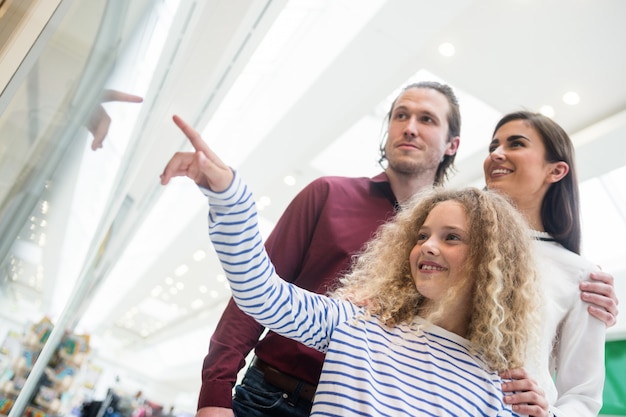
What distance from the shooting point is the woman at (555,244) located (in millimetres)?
1486

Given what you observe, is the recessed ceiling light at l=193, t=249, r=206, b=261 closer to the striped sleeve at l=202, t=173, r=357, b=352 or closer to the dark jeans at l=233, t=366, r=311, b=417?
the dark jeans at l=233, t=366, r=311, b=417

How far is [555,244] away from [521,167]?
276 millimetres

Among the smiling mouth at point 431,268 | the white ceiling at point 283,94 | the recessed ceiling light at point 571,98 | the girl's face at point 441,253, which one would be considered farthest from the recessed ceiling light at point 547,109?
the smiling mouth at point 431,268


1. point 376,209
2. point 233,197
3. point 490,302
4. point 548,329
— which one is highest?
point 376,209

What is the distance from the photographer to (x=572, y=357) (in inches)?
60.2

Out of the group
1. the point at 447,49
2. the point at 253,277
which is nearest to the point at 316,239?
the point at 253,277

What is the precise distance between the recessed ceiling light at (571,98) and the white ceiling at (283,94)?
5 centimetres

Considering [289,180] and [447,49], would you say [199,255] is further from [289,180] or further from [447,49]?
[447,49]

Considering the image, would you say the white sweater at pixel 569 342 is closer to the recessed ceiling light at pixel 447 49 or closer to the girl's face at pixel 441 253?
the girl's face at pixel 441 253

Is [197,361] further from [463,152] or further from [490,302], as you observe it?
[490,302]

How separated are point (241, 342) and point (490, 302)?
0.64m

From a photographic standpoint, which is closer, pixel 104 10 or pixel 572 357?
pixel 104 10

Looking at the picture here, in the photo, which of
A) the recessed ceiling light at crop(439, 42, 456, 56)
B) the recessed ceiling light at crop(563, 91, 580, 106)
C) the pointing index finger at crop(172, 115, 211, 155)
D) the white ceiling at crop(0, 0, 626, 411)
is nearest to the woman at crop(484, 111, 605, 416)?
the pointing index finger at crop(172, 115, 211, 155)

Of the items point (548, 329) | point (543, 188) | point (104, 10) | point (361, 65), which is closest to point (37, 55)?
point (104, 10)
